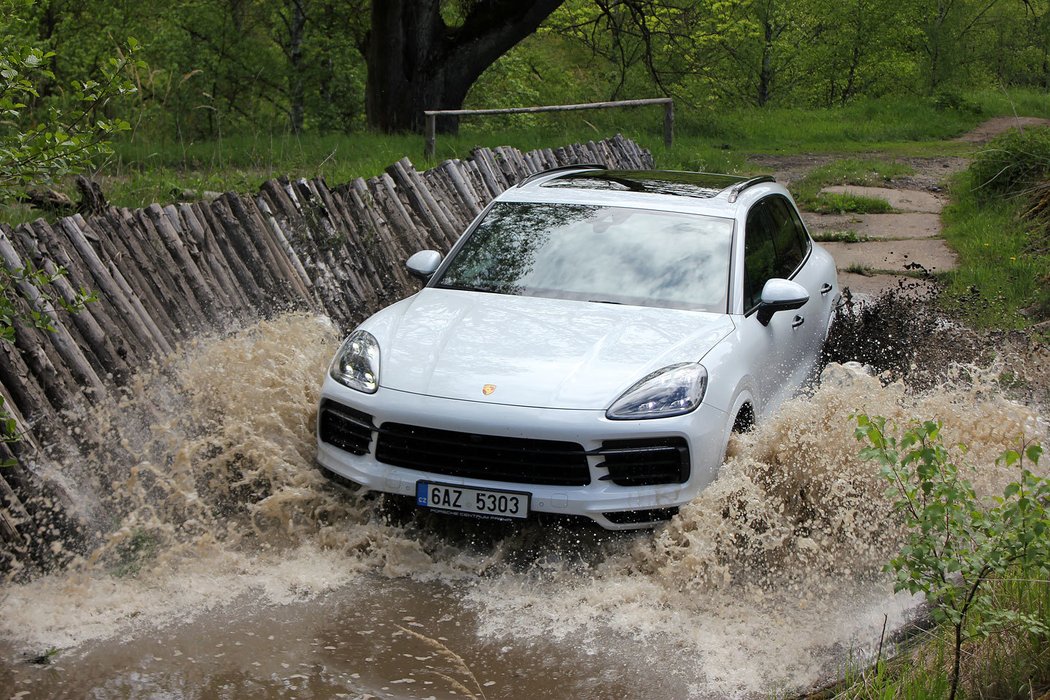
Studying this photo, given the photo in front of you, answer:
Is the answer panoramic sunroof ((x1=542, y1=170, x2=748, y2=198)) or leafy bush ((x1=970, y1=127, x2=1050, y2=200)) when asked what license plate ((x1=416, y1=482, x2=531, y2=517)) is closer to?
panoramic sunroof ((x1=542, y1=170, x2=748, y2=198))

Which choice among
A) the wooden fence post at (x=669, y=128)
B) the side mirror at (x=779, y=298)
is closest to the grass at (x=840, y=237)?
the wooden fence post at (x=669, y=128)

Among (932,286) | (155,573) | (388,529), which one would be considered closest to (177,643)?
(155,573)

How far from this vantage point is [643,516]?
5.26 metres

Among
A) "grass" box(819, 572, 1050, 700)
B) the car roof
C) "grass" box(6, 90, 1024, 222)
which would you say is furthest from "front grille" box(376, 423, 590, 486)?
"grass" box(6, 90, 1024, 222)

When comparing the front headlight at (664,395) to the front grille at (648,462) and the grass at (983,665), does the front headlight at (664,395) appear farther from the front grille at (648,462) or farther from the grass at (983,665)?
the grass at (983,665)

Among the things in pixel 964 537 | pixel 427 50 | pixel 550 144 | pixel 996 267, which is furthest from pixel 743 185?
pixel 427 50

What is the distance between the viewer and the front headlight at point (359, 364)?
555cm

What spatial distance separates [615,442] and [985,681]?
1.89m

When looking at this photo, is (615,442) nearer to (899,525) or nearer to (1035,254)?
(899,525)

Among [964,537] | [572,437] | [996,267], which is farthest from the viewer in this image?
[996,267]

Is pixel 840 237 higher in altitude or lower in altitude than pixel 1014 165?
lower

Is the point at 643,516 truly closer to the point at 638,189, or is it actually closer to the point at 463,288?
the point at 463,288

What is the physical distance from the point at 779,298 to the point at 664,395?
50.0 inches

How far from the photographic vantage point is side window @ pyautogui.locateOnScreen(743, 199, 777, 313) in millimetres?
6441
